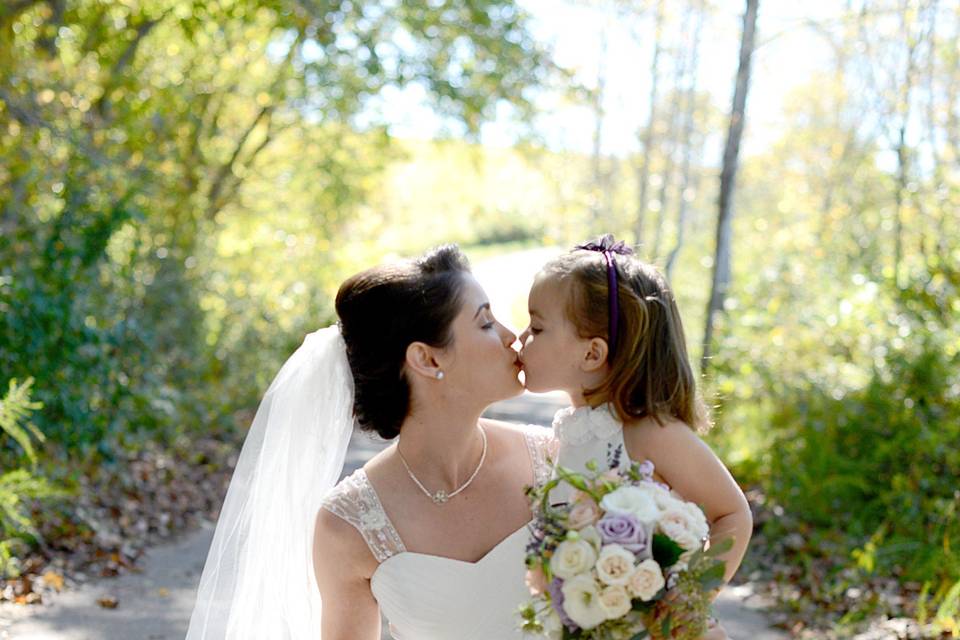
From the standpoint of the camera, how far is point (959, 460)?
6574 millimetres

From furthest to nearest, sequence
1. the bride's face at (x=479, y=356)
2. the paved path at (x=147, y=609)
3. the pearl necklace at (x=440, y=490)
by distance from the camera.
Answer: the paved path at (x=147, y=609), the pearl necklace at (x=440, y=490), the bride's face at (x=479, y=356)

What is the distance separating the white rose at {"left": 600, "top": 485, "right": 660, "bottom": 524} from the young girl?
43 cm

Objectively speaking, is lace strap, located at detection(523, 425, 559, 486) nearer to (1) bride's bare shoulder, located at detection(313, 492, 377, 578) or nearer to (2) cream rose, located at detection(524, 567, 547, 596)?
(1) bride's bare shoulder, located at detection(313, 492, 377, 578)

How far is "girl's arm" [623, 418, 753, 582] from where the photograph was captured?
2.59m

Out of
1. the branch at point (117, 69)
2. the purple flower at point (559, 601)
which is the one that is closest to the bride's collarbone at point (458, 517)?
the purple flower at point (559, 601)

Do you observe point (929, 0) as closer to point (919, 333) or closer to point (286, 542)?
point (919, 333)

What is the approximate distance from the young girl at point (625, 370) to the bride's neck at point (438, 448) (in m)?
0.32

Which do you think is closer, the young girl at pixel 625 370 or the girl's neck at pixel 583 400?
the young girl at pixel 625 370

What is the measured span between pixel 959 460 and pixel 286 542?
463 cm

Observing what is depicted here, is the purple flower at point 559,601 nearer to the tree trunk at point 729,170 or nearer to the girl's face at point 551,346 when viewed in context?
the girl's face at point 551,346

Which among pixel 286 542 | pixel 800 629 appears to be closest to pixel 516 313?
pixel 800 629

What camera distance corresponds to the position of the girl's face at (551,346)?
270 cm

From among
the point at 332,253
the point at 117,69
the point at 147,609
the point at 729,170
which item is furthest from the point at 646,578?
the point at 332,253

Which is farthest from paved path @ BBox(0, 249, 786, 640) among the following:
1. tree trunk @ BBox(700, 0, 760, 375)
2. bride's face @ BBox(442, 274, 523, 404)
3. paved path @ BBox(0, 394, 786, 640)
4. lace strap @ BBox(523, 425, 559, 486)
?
tree trunk @ BBox(700, 0, 760, 375)
